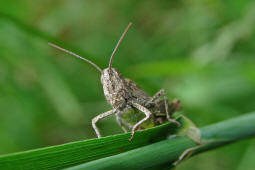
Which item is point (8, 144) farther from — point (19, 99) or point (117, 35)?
point (117, 35)

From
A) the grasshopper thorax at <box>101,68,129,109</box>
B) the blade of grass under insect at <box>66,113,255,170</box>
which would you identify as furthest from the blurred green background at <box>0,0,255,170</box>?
the blade of grass under insect at <box>66,113,255,170</box>

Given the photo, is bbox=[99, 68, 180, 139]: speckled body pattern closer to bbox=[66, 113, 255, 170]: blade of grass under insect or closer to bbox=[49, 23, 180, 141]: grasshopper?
bbox=[49, 23, 180, 141]: grasshopper

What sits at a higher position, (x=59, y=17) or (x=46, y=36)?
(x=59, y=17)

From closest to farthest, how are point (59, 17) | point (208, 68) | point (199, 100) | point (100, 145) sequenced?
1. point (100, 145)
2. point (208, 68)
3. point (199, 100)
4. point (59, 17)

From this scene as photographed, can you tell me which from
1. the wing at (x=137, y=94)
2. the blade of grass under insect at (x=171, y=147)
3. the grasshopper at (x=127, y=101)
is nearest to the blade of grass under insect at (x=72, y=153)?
the blade of grass under insect at (x=171, y=147)

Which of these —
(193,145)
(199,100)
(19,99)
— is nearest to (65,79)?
(19,99)

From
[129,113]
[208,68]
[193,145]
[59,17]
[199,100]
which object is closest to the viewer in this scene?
[193,145]
